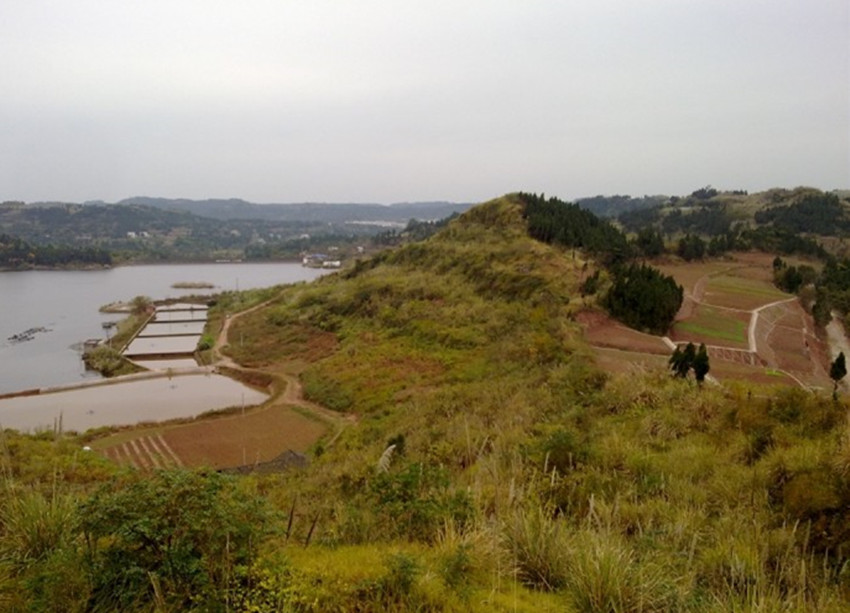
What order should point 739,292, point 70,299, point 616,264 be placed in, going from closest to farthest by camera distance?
point 739,292 → point 616,264 → point 70,299

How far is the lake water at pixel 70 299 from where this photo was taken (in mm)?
41219

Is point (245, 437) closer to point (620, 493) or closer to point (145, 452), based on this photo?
point (145, 452)

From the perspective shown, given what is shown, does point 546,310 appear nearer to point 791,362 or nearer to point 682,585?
point 791,362

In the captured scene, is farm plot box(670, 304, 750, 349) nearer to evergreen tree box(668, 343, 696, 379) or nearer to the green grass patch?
the green grass patch

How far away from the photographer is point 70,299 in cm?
7688

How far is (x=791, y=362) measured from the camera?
19594 mm

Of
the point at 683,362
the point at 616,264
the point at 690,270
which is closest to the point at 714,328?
the point at 616,264

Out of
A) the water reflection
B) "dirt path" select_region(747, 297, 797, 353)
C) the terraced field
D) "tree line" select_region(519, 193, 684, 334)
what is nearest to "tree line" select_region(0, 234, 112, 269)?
the water reflection

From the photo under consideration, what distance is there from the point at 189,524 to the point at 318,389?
87.1 ft

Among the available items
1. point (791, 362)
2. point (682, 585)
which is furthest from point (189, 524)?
point (791, 362)

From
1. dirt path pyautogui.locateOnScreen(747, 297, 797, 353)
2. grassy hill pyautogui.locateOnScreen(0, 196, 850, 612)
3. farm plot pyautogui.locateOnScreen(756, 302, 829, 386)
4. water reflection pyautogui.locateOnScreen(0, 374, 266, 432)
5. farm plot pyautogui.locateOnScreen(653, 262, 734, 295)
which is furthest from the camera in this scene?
farm plot pyautogui.locateOnScreen(653, 262, 734, 295)

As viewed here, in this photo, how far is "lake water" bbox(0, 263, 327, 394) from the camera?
135ft

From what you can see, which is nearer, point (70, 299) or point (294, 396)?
point (294, 396)

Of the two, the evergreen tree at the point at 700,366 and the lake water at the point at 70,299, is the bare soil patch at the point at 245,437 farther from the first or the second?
the lake water at the point at 70,299
